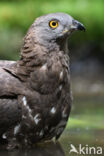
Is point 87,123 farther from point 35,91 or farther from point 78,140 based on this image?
point 35,91

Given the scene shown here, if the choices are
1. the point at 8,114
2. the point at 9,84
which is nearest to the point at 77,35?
the point at 9,84

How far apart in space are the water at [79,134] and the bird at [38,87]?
0.38 feet

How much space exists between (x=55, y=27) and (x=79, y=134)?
121 cm

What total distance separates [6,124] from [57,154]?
50 centimetres

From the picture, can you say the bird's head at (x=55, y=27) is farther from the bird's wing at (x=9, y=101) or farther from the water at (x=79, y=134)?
the water at (x=79, y=134)

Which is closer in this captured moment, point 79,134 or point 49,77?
point 49,77

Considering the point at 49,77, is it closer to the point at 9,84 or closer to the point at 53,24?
the point at 9,84

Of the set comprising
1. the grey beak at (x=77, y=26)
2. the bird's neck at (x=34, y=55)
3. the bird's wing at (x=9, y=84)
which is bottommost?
the bird's wing at (x=9, y=84)

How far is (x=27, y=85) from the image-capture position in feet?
15.6

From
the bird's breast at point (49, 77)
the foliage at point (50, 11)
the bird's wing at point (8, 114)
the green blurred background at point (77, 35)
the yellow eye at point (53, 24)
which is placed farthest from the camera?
the foliage at point (50, 11)

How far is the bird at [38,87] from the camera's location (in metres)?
4.66

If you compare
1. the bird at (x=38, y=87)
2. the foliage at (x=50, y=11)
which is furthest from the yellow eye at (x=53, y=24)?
the foliage at (x=50, y=11)

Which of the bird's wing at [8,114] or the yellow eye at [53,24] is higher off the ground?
the yellow eye at [53,24]

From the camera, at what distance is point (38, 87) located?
475 cm
